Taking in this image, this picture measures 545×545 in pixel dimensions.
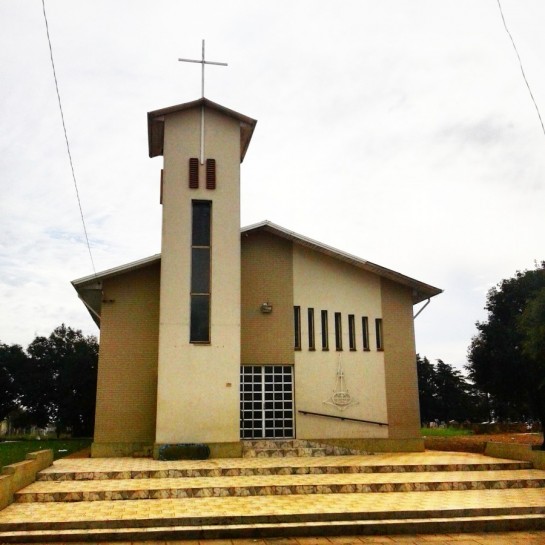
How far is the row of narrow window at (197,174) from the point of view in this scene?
1573 cm

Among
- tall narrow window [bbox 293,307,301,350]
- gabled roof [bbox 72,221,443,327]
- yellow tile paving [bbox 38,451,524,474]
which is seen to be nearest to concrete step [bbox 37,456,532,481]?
yellow tile paving [bbox 38,451,524,474]

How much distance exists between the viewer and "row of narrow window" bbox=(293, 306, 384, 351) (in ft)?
57.3

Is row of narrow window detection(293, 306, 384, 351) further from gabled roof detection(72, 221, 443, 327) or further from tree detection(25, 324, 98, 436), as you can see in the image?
tree detection(25, 324, 98, 436)

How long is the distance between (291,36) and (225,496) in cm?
831

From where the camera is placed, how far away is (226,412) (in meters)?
14.6

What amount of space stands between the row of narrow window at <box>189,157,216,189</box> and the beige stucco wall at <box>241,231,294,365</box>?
2411mm

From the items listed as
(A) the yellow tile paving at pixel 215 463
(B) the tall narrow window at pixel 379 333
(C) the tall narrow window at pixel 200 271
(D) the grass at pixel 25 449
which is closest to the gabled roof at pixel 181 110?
(C) the tall narrow window at pixel 200 271

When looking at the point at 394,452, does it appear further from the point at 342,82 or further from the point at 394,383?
the point at 342,82

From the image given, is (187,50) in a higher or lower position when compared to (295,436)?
higher

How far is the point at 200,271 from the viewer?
15352mm

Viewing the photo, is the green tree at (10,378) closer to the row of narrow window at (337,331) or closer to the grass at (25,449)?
the grass at (25,449)

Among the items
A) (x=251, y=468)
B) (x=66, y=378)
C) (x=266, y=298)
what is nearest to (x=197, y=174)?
(x=266, y=298)

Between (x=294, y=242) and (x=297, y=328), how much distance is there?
2675 millimetres

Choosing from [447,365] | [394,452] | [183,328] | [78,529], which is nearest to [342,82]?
[183,328]
